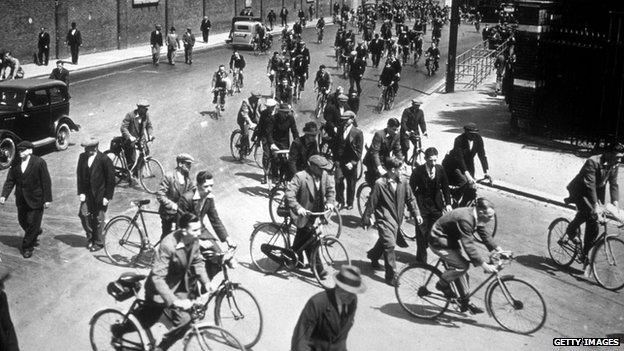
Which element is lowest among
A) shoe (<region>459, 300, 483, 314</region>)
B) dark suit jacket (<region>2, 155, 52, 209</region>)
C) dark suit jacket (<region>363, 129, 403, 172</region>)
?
shoe (<region>459, 300, 483, 314</region>)

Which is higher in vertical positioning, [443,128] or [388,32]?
[388,32]

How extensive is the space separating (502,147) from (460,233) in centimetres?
1121

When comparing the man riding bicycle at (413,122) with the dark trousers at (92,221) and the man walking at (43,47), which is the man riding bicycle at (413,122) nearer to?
the dark trousers at (92,221)

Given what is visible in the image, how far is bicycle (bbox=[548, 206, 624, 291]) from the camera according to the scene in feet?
32.3

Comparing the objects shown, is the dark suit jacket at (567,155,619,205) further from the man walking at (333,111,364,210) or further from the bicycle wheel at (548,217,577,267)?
the man walking at (333,111,364,210)

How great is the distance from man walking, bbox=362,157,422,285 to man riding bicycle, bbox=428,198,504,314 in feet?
3.55

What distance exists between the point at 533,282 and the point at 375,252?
2249mm

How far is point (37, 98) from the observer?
645 inches

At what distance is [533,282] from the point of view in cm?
1031

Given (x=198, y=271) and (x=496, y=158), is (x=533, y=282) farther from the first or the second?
(x=496, y=158)

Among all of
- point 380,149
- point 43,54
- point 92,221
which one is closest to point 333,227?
point 380,149

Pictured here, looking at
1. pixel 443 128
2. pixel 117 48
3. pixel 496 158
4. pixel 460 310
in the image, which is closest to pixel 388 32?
pixel 117 48

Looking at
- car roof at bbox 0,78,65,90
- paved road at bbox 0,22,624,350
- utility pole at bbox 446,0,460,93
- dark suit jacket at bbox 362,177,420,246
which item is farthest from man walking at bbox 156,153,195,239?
utility pole at bbox 446,0,460,93

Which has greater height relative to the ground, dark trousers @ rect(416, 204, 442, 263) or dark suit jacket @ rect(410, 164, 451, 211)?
dark suit jacket @ rect(410, 164, 451, 211)
